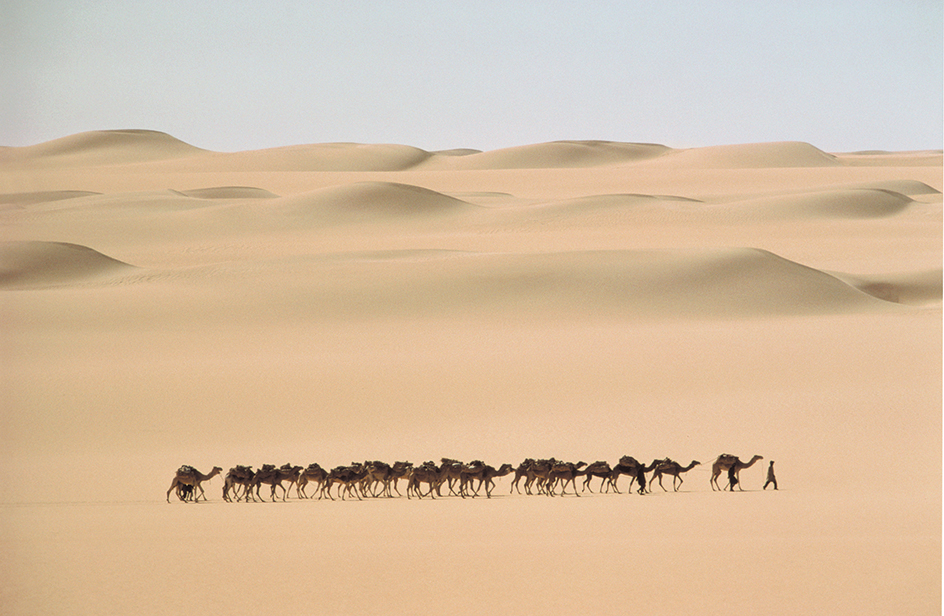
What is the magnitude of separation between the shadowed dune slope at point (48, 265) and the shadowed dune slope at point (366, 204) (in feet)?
45.2

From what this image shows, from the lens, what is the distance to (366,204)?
46.2 metres

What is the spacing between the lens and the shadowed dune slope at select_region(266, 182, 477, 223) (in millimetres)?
44656

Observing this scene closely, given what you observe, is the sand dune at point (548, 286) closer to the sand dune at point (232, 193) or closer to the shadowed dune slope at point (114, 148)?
the sand dune at point (232, 193)

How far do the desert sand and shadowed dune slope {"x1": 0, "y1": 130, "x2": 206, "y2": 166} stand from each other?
59709 mm

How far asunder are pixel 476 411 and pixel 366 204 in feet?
102

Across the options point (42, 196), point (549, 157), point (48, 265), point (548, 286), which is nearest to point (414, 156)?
point (549, 157)

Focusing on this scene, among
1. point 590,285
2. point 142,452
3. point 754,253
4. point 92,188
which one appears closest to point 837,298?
point 754,253

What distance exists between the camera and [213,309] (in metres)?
24.0

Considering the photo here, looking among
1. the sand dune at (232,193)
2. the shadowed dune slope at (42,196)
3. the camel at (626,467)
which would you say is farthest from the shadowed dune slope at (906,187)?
the camel at (626,467)

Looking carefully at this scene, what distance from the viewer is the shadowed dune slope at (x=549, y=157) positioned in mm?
92375

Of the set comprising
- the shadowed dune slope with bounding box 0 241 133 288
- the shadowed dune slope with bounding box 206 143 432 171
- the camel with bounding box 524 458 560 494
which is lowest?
the camel with bounding box 524 458 560 494

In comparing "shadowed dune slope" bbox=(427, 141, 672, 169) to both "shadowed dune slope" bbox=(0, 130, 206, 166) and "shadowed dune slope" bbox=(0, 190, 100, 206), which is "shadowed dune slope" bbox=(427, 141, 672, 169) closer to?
"shadowed dune slope" bbox=(0, 130, 206, 166)

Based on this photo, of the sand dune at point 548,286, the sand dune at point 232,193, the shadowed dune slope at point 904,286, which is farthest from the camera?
the sand dune at point 232,193

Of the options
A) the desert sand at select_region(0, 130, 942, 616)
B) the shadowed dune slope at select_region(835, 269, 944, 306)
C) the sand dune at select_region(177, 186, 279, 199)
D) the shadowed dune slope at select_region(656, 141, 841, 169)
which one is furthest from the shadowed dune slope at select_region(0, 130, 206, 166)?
the shadowed dune slope at select_region(835, 269, 944, 306)
